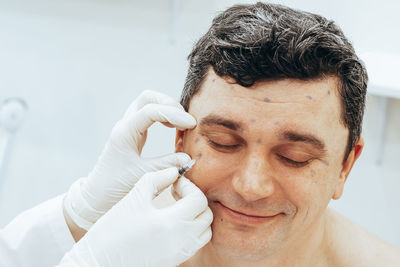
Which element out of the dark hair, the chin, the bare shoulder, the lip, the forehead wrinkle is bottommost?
the bare shoulder

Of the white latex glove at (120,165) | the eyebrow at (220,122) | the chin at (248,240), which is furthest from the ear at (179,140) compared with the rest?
the chin at (248,240)

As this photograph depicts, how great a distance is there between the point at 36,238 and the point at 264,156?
0.87 meters

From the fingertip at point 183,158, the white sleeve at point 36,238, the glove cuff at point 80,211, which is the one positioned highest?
the fingertip at point 183,158

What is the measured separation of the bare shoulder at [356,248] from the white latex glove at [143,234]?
1.71 feet

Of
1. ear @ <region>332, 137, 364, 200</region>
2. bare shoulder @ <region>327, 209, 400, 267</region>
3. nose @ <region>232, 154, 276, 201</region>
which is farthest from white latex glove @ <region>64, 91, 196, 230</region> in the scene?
bare shoulder @ <region>327, 209, 400, 267</region>

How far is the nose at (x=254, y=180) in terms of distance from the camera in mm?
1044

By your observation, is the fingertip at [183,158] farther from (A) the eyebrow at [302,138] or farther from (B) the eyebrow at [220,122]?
(A) the eyebrow at [302,138]

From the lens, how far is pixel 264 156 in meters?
1.07

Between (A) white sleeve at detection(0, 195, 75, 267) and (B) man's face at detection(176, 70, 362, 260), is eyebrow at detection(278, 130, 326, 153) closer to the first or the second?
(B) man's face at detection(176, 70, 362, 260)

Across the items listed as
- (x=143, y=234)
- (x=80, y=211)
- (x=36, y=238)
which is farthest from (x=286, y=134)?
(x=36, y=238)

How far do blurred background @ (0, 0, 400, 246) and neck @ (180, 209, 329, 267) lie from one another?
1289 mm

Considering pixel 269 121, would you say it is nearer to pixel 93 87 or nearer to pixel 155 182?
pixel 155 182

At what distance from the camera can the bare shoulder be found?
4.52 feet

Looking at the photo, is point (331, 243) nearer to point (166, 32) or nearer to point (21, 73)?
point (166, 32)
